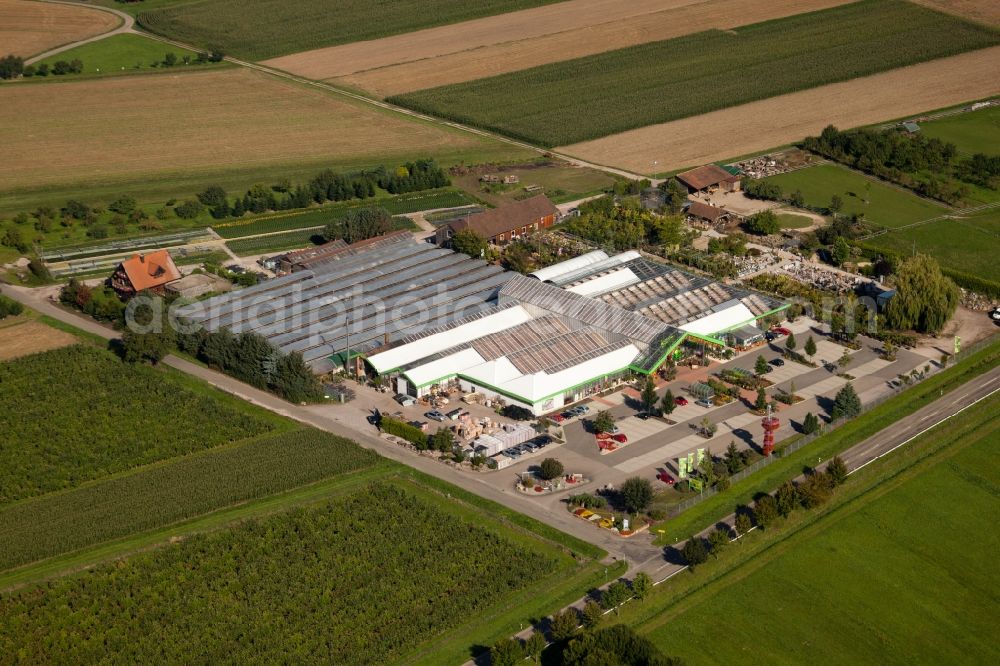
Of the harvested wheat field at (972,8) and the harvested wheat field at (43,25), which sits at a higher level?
the harvested wheat field at (972,8)

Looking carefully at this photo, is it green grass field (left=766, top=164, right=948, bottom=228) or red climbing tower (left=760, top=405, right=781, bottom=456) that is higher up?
green grass field (left=766, top=164, right=948, bottom=228)

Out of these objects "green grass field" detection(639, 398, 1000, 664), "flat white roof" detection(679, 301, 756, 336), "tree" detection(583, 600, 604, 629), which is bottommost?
"green grass field" detection(639, 398, 1000, 664)

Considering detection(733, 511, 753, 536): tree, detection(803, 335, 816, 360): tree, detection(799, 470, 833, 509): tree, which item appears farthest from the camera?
detection(803, 335, 816, 360): tree

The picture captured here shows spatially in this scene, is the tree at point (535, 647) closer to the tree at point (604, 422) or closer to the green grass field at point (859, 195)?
the tree at point (604, 422)

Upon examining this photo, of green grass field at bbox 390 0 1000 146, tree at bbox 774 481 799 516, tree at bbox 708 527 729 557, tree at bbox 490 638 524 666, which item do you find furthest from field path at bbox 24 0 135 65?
A: tree at bbox 490 638 524 666

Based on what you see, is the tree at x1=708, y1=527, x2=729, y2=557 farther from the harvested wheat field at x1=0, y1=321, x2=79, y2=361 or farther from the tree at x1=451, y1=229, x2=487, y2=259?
the harvested wheat field at x1=0, y1=321, x2=79, y2=361

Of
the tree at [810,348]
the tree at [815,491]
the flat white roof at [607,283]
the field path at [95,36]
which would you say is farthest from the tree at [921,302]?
the field path at [95,36]
